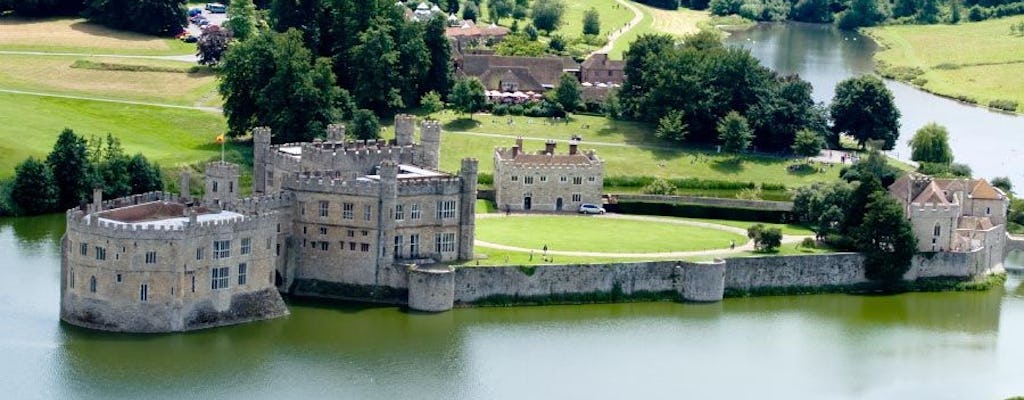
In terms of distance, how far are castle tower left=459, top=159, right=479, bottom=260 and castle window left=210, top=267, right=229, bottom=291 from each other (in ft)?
38.6

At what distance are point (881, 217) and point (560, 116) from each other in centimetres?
3836

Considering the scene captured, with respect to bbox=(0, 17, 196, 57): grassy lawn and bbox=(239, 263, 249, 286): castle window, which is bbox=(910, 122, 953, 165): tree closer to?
bbox=(239, 263, 249, 286): castle window

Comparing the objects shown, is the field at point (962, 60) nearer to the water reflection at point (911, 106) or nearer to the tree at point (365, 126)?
the water reflection at point (911, 106)

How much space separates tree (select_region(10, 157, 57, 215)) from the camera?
104 meters

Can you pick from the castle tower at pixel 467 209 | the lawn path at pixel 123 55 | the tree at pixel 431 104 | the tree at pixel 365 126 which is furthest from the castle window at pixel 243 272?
the lawn path at pixel 123 55

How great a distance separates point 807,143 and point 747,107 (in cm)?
611

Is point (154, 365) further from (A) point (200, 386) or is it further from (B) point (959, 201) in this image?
(B) point (959, 201)

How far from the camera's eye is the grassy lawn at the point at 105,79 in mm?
131875

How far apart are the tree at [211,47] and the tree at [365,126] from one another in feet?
85.1

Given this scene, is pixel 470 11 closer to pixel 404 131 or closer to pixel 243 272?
pixel 404 131

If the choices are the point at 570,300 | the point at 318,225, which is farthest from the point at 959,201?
the point at 318,225

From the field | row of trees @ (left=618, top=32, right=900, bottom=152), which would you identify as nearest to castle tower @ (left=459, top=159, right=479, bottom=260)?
row of trees @ (left=618, top=32, right=900, bottom=152)

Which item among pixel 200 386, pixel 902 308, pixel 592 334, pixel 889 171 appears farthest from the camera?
pixel 889 171

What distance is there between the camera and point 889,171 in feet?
351
